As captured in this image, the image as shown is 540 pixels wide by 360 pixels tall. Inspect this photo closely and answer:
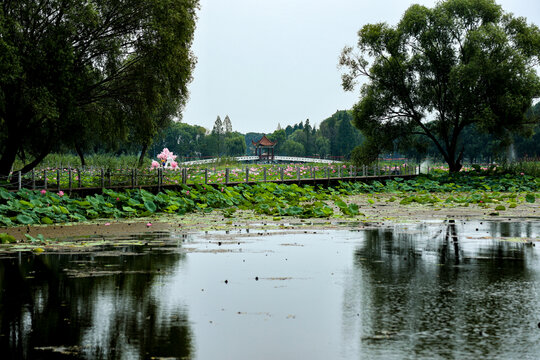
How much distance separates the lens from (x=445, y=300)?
23.5ft

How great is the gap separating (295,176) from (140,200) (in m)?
20.1

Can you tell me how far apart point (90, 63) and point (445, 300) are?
74.8ft

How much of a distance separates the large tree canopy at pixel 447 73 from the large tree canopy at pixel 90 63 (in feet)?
70.3

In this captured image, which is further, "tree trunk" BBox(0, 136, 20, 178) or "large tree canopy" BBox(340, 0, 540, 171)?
"large tree canopy" BBox(340, 0, 540, 171)

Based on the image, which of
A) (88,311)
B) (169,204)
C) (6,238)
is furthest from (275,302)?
(169,204)

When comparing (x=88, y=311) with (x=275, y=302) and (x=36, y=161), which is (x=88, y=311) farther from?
(x=36, y=161)

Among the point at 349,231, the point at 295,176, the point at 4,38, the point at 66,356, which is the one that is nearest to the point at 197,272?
the point at 66,356

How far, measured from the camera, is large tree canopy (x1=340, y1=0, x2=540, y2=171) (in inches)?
1710

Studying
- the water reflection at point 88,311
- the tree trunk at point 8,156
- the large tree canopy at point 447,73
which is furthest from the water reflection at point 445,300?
the large tree canopy at point 447,73

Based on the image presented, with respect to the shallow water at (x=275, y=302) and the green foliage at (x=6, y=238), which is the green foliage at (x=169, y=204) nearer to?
the green foliage at (x=6, y=238)

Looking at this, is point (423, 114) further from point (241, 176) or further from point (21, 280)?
point (21, 280)

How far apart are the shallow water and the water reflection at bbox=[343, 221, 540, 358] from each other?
0.02m

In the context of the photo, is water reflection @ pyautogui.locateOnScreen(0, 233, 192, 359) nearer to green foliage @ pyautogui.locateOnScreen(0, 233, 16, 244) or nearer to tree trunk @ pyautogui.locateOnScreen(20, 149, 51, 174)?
green foliage @ pyautogui.locateOnScreen(0, 233, 16, 244)

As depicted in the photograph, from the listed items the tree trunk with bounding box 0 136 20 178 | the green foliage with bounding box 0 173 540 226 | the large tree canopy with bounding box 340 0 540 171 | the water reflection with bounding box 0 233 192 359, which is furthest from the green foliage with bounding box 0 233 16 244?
the large tree canopy with bounding box 340 0 540 171
